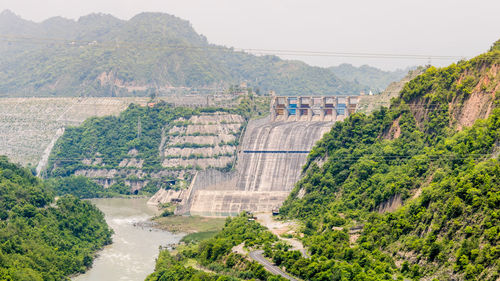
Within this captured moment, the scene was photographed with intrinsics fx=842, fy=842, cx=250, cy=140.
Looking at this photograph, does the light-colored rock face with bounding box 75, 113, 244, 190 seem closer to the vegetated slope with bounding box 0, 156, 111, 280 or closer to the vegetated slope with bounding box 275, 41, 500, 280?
the vegetated slope with bounding box 275, 41, 500, 280

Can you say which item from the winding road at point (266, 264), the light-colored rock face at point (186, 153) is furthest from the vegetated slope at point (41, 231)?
the light-colored rock face at point (186, 153)

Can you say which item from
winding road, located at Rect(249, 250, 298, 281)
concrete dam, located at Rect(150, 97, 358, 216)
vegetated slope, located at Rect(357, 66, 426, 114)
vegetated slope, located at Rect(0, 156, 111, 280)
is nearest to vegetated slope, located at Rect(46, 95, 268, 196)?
concrete dam, located at Rect(150, 97, 358, 216)

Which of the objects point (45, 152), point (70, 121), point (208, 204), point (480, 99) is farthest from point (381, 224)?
point (70, 121)

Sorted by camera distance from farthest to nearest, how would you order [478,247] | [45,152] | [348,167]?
[45,152], [348,167], [478,247]

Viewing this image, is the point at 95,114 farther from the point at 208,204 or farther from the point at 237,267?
the point at 237,267

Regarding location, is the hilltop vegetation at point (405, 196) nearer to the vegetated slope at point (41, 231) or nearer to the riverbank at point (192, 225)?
the riverbank at point (192, 225)

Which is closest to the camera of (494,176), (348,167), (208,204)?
(494,176)
